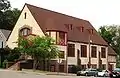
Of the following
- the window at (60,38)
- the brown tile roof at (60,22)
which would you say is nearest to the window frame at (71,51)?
the brown tile roof at (60,22)

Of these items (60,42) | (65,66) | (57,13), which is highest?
(57,13)

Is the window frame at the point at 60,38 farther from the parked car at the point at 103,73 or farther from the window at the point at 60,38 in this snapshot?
the parked car at the point at 103,73

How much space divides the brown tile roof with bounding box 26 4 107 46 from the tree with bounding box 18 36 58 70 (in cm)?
544

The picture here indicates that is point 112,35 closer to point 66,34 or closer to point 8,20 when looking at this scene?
point 8,20

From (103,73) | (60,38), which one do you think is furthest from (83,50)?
(103,73)

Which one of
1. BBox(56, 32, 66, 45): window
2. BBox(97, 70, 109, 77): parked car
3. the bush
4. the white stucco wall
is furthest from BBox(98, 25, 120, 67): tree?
BBox(97, 70, 109, 77): parked car

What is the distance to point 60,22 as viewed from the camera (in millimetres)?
71688

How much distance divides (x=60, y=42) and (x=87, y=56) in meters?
11.9

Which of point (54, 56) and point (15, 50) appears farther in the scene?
point (15, 50)

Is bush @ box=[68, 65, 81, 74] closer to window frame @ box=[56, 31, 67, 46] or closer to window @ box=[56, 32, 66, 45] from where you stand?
window frame @ box=[56, 31, 67, 46]

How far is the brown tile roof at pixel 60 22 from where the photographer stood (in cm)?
6756

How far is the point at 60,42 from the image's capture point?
2621 inches

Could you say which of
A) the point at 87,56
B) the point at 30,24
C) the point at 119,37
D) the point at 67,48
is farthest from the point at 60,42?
the point at 119,37

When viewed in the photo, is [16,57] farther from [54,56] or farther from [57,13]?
[57,13]
